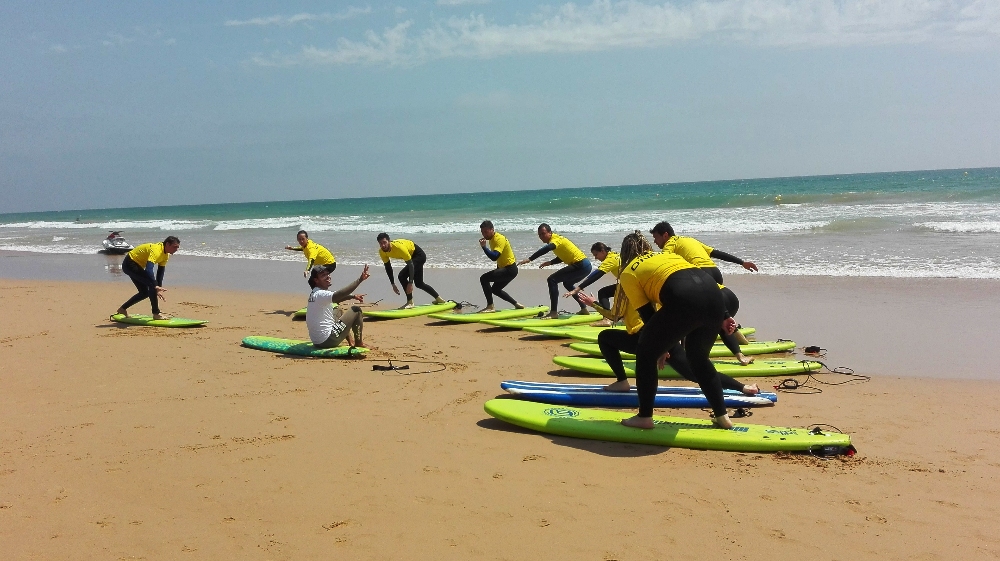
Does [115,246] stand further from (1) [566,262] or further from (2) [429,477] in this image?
(2) [429,477]

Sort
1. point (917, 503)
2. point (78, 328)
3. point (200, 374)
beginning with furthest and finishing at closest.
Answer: point (78, 328), point (200, 374), point (917, 503)

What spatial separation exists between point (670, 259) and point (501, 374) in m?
3.03

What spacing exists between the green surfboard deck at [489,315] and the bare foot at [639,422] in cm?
548

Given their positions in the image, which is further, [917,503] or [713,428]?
[713,428]

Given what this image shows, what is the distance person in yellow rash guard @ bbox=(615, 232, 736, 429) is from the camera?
4.79 meters

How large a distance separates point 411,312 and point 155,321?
376 cm

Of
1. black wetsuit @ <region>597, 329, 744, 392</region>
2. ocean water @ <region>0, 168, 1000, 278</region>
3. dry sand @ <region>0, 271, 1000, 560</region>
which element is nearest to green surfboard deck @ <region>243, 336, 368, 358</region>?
dry sand @ <region>0, 271, 1000, 560</region>

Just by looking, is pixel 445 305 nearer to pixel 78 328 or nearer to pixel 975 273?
pixel 78 328

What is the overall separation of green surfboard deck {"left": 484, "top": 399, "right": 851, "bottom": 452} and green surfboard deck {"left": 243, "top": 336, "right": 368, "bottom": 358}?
116 inches

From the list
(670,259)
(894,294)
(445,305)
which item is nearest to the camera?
(670,259)

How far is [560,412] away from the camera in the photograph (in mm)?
5707

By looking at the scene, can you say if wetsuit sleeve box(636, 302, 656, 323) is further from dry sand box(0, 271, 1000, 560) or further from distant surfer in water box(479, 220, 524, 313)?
distant surfer in water box(479, 220, 524, 313)

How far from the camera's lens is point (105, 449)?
200 inches

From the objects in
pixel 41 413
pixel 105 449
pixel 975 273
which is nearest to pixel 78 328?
pixel 41 413
